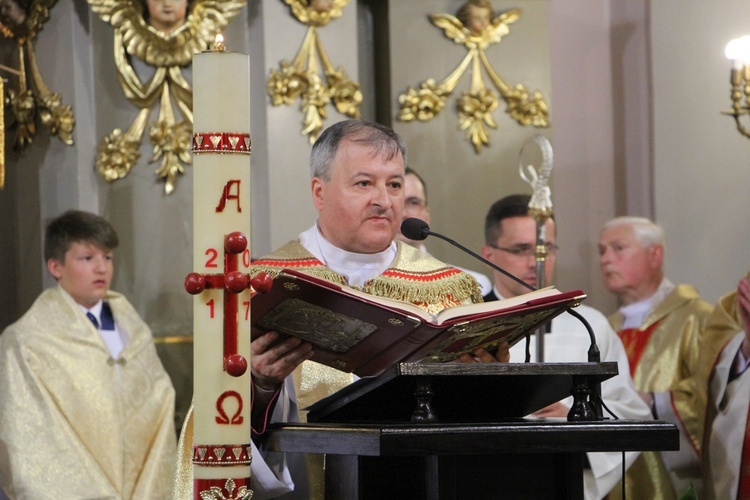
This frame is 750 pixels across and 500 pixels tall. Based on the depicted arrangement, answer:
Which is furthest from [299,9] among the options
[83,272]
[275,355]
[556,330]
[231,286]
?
[231,286]

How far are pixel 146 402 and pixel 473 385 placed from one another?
355 centimetres

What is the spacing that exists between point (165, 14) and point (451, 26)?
1.67m

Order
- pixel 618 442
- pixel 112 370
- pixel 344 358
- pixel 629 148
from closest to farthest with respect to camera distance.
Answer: pixel 618 442, pixel 344 358, pixel 112 370, pixel 629 148

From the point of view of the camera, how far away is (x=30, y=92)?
20.5 ft

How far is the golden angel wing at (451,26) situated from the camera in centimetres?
699

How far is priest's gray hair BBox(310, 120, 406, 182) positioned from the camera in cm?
337

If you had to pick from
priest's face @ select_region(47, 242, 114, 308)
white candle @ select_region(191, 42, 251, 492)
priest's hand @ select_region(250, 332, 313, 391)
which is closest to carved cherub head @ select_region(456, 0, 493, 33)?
priest's face @ select_region(47, 242, 114, 308)

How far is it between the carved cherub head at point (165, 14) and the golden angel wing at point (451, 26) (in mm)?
1463

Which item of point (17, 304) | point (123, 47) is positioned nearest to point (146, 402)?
point (17, 304)

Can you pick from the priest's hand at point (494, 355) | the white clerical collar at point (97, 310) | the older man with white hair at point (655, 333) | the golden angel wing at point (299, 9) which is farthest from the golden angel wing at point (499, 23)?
the priest's hand at point (494, 355)

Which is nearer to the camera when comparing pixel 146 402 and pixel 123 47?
pixel 146 402

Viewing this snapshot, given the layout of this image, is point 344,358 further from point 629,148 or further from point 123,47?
point 629,148

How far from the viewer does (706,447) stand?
609 cm

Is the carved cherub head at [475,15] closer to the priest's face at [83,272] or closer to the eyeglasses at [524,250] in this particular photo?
the eyeglasses at [524,250]
